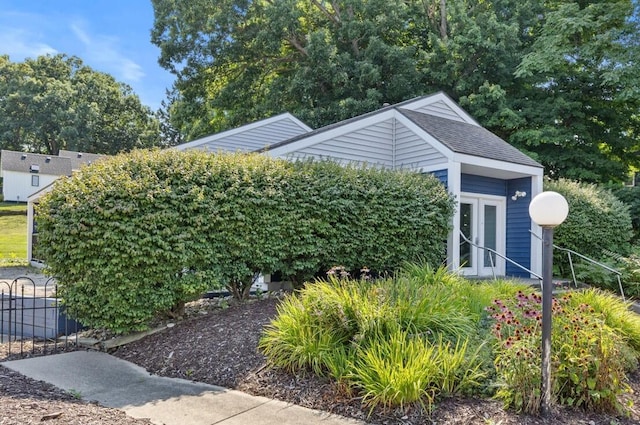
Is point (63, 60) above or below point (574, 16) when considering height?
above

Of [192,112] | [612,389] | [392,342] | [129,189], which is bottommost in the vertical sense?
[612,389]

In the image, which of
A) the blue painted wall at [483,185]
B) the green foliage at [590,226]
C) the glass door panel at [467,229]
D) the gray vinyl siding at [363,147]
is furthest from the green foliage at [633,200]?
the gray vinyl siding at [363,147]

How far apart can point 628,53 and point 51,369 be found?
1772cm

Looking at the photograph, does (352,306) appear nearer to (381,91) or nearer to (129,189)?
(129,189)

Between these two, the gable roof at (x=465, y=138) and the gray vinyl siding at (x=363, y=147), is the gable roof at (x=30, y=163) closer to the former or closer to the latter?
the gray vinyl siding at (x=363, y=147)

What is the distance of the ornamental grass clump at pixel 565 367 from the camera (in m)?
3.67

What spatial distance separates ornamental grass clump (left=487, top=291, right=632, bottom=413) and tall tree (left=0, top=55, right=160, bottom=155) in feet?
147

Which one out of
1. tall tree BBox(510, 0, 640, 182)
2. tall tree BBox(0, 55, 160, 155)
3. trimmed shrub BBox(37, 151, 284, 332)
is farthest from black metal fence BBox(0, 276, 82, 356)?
tall tree BBox(0, 55, 160, 155)

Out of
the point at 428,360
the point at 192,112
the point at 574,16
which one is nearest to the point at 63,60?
the point at 192,112

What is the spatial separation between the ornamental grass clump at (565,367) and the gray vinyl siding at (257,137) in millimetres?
11416

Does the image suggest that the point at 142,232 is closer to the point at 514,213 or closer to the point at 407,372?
the point at 407,372

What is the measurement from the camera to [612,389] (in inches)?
149

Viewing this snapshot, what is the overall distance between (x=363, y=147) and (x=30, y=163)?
3767 cm

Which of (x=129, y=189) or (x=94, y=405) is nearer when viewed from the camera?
(x=94, y=405)
